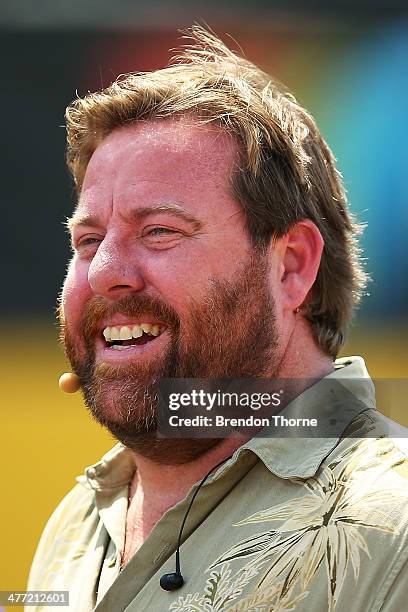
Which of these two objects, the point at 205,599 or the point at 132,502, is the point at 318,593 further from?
the point at 132,502

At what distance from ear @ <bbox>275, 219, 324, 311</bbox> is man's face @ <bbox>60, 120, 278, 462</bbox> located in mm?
67

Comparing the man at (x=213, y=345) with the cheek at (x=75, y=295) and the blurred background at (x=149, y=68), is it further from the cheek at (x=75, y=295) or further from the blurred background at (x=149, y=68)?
the blurred background at (x=149, y=68)

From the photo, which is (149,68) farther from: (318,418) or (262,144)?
(318,418)

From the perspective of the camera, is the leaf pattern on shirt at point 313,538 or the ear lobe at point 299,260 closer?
the leaf pattern on shirt at point 313,538

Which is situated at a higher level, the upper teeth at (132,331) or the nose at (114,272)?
the nose at (114,272)

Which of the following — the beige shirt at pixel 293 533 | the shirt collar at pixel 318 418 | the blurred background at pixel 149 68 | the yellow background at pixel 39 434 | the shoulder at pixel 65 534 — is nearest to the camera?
the beige shirt at pixel 293 533

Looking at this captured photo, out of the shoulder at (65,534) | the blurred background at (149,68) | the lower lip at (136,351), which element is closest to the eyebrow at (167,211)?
the lower lip at (136,351)

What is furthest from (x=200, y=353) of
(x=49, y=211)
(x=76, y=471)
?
(x=49, y=211)

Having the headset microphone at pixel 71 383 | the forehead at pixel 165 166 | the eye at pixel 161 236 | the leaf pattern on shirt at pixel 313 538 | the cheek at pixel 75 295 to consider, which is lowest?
the leaf pattern on shirt at pixel 313 538

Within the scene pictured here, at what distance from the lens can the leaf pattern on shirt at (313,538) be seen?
4.35 ft

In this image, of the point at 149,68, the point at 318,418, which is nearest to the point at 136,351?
the point at 318,418

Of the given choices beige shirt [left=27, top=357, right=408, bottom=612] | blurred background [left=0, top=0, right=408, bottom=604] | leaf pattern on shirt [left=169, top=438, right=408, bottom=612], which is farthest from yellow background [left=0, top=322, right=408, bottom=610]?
leaf pattern on shirt [left=169, top=438, right=408, bottom=612]

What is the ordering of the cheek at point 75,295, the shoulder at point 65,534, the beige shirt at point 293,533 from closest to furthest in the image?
the beige shirt at point 293,533 → the cheek at point 75,295 → the shoulder at point 65,534

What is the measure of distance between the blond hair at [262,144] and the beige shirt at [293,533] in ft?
0.78
